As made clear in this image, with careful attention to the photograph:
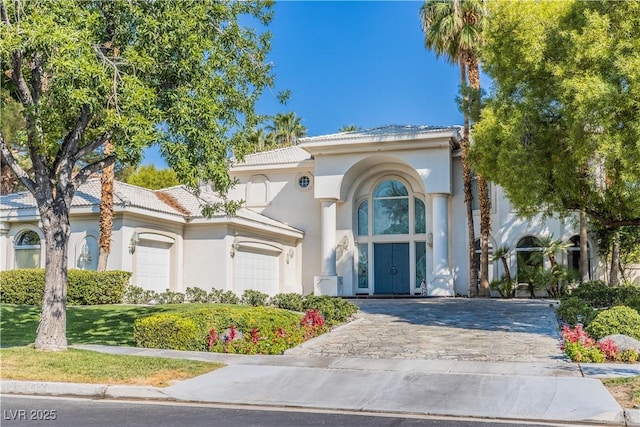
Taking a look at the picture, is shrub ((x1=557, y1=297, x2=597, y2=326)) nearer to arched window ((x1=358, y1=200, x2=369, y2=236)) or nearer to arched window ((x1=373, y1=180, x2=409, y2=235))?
arched window ((x1=373, y1=180, x2=409, y2=235))

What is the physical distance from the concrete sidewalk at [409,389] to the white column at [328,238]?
1717 cm

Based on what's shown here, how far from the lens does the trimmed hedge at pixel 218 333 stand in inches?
521

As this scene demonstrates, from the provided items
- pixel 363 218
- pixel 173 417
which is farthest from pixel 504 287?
pixel 173 417

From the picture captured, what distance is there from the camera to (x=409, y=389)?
9523 millimetres

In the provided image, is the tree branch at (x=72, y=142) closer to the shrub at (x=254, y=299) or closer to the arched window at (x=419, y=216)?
the shrub at (x=254, y=299)

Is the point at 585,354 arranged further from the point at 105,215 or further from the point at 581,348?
the point at 105,215

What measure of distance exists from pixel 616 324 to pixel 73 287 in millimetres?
16202

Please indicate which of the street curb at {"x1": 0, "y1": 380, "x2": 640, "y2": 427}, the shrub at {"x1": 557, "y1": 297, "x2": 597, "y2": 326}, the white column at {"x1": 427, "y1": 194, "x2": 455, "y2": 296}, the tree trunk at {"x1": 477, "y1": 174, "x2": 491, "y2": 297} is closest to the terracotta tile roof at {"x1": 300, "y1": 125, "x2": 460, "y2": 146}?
the white column at {"x1": 427, "y1": 194, "x2": 455, "y2": 296}

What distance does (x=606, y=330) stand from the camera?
12508 millimetres

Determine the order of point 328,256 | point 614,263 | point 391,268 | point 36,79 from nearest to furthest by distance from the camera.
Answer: point 36,79 → point 614,263 → point 328,256 → point 391,268

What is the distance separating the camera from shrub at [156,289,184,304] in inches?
879

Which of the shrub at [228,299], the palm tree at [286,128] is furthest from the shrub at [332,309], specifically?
the palm tree at [286,128]

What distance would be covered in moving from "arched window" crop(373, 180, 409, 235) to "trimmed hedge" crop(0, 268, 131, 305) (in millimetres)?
13116

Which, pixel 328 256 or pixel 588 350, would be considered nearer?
pixel 588 350
